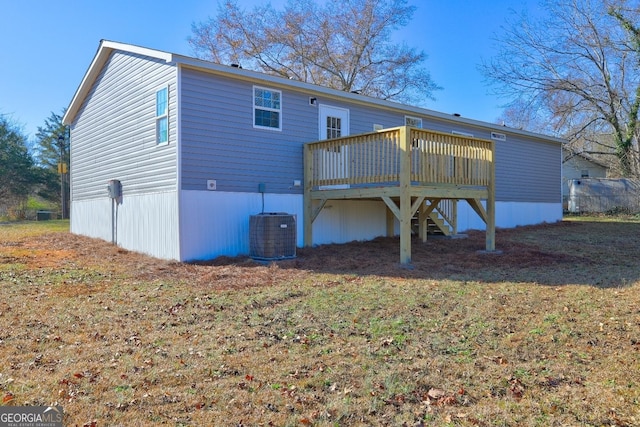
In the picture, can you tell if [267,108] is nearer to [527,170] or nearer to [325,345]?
[325,345]

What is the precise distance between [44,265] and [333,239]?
6.25 metres

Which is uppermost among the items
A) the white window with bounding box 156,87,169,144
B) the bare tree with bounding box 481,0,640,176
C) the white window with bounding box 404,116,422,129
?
the bare tree with bounding box 481,0,640,176

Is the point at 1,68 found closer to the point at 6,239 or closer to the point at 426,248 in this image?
the point at 6,239

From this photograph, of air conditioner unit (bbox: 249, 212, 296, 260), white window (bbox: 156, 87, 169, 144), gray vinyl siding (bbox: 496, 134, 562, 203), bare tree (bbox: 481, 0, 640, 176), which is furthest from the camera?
bare tree (bbox: 481, 0, 640, 176)

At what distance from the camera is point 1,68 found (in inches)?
984

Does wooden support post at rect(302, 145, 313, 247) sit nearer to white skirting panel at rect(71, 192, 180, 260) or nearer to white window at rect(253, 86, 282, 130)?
white window at rect(253, 86, 282, 130)

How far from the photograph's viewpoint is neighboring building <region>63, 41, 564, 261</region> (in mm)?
9234

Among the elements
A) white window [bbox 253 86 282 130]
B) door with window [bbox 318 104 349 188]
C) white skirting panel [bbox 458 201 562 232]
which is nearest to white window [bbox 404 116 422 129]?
door with window [bbox 318 104 349 188]

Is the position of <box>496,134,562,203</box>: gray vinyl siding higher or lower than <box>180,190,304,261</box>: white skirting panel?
higher

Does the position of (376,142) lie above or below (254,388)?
above

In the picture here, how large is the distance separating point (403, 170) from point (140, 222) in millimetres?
6174

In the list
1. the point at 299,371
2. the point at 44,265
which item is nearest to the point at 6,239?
the point at 44,265

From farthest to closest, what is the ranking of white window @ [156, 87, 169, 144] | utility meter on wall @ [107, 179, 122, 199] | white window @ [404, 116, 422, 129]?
white window @ [404, 116, 422, 129]
utility meter on wall @ [107, 179, 122, 199]
white window @ [156, 87, 169, 144]

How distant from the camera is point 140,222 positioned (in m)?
10.6
